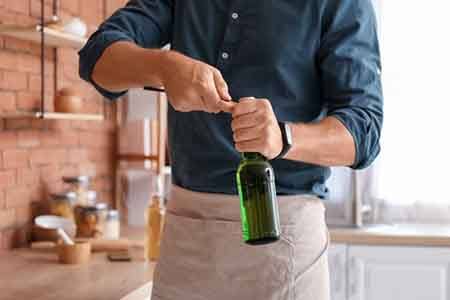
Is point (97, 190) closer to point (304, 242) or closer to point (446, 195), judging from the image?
point (446, 195)

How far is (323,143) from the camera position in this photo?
1.07 metres

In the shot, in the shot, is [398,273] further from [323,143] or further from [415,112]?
[323,143]

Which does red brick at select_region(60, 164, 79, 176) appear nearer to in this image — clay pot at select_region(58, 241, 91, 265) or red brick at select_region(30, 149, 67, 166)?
red brick at select_region(30, 149, 67, 166)

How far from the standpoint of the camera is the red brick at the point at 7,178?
6.88 ft

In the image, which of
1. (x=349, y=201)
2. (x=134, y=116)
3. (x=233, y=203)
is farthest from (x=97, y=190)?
(x=233, y=203)

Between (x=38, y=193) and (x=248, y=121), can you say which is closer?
(x=248, y=121)

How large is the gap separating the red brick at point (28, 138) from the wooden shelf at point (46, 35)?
275mm

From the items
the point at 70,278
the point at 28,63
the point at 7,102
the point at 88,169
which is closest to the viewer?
the point at 70,278

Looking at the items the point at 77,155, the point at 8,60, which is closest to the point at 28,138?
the point at 8,60

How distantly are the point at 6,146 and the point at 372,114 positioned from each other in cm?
128

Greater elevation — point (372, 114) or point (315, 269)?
point (372, 114)

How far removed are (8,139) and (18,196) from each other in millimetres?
180

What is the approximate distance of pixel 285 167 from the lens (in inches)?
47.4

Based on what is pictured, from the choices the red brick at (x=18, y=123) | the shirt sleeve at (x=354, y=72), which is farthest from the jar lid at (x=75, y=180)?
the shirt sleeve at (x=354, y=72)
